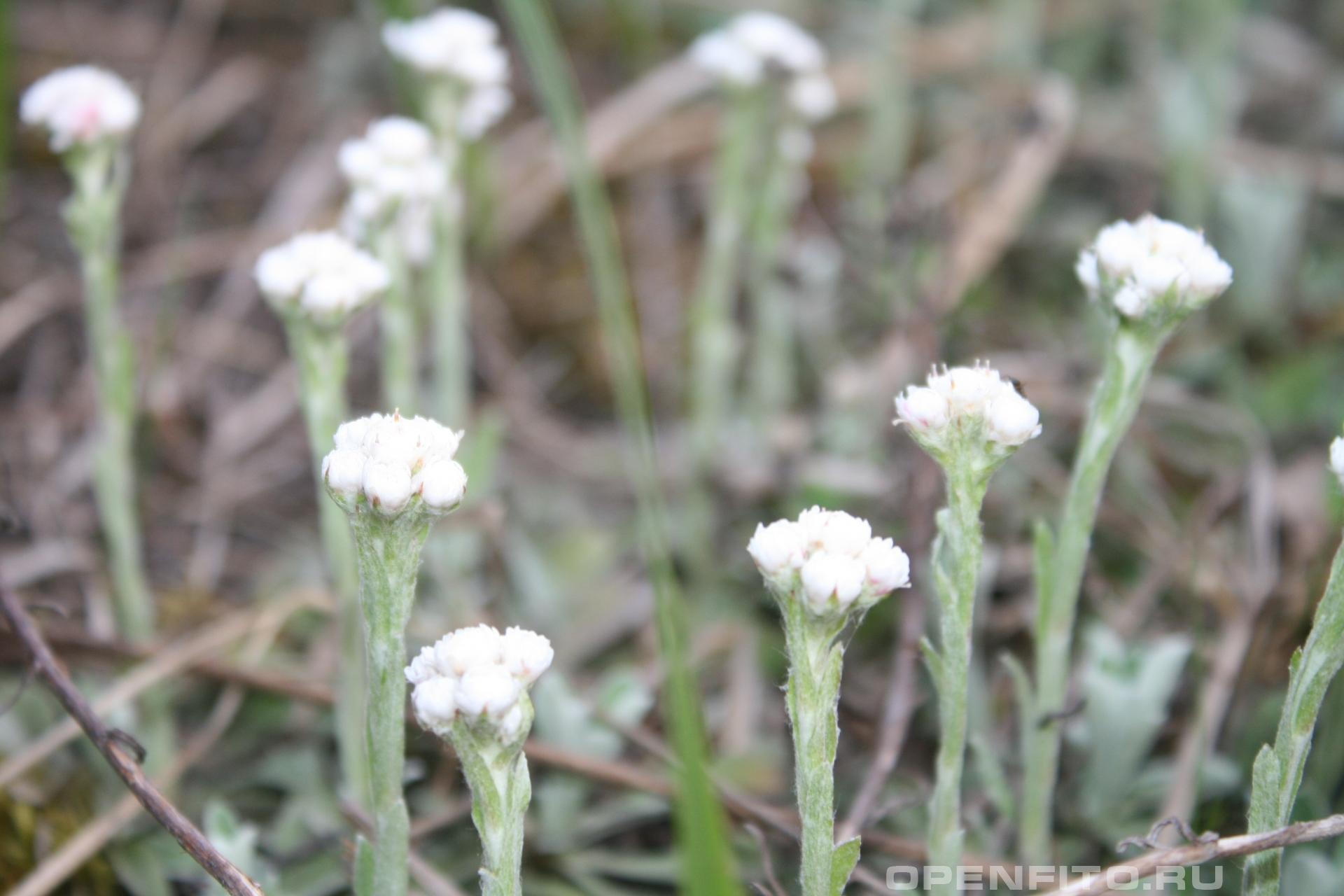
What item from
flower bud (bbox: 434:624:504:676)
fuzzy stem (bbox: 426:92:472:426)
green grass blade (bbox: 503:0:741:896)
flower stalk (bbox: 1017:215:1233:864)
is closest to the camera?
green grass blade (bbox: 503:0:741:896)

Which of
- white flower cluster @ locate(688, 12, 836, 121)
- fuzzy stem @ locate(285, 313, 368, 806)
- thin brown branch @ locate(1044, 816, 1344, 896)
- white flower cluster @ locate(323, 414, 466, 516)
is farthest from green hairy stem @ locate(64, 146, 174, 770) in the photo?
thin brown branch @ locate(1044, 816, 1344, 896)

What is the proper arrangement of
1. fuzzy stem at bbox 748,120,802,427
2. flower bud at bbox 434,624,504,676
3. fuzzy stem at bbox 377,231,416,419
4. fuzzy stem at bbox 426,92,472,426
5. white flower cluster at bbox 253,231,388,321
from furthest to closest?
1. fuzzy stem at bbox 748,120,802,427
2. fuzzy stem at bbox 426,92,472,426
3. fuzzy stem at bbox 377,231,416,419
4. white flower cluster at bbox 253,231,388,321
5. flower bud at bbox 434,624,504,676

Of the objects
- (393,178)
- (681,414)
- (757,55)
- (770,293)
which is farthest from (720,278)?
(393,178)

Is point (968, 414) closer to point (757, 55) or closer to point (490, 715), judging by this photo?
point (490, 715)

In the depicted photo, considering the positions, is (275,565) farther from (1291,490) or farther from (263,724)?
(1291,490)

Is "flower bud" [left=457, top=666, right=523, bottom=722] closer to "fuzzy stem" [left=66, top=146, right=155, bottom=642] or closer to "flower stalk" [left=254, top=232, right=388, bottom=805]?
"flower stalk" [left=254, top=232, right=388, bottom=805]
